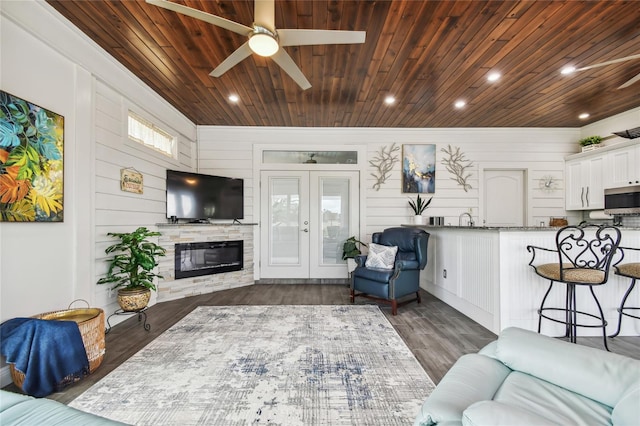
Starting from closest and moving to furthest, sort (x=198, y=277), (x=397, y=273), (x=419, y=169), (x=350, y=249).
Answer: (x=397, y=273), (x=198, y=277), (x=350, y=249), (x=419, y=169)

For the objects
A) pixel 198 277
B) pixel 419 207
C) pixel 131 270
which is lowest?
pixel 198 277

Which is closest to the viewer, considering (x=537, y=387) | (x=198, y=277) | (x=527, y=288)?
(x=537, y=387)

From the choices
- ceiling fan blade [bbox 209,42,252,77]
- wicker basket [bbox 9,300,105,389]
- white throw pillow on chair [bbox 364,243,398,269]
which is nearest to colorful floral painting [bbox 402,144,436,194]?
white throw pillow on chair [bbox 364,243,398,269]

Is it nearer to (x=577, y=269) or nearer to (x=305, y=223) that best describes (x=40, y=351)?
(x=305, y=223)

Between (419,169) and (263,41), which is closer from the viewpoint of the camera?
(263,41)

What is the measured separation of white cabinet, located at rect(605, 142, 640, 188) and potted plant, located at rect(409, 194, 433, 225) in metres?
2.54

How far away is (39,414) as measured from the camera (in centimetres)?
89

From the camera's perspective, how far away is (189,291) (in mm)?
4297

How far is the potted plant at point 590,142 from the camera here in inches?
180

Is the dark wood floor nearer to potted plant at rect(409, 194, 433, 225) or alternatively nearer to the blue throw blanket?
the blue throw blanket

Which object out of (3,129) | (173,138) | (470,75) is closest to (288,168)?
(173,138)

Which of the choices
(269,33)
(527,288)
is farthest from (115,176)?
(527,288)

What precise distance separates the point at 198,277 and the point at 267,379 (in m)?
2.83

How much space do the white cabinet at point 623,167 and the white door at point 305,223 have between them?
380 cm
